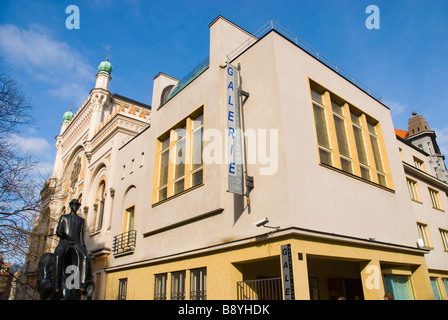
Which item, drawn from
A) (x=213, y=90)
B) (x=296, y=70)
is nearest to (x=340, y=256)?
(x=296, y=70)

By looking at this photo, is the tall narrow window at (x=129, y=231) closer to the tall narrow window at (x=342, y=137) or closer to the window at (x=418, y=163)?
the tall narrow window at (x=342, y=137)

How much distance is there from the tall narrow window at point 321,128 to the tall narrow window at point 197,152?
486cm

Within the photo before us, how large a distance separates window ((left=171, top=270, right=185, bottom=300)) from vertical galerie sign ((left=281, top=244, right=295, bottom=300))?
5212mm

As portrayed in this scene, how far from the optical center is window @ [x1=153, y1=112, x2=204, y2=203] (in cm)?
1411

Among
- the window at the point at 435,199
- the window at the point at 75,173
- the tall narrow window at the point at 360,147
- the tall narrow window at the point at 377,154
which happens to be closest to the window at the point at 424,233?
the window at the point at 435,199

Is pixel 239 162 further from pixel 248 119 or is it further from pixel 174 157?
pixel 174 157

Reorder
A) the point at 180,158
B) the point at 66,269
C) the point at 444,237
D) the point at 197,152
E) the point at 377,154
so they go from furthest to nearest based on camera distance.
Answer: the point at 444,237 < the point at 377,154 < the point at 180,158 < the point at 197,152 < the point at 66,269

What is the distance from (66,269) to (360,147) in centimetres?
1247

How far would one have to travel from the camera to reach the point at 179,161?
1536cm

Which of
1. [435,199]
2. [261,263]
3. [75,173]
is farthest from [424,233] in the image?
[75,173]

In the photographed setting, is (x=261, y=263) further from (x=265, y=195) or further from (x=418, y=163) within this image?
(x=418, y=163)

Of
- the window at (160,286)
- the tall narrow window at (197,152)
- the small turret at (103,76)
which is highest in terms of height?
the small turret at (103,76)

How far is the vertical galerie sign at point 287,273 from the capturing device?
882cm

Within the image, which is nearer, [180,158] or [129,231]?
[180,158]
